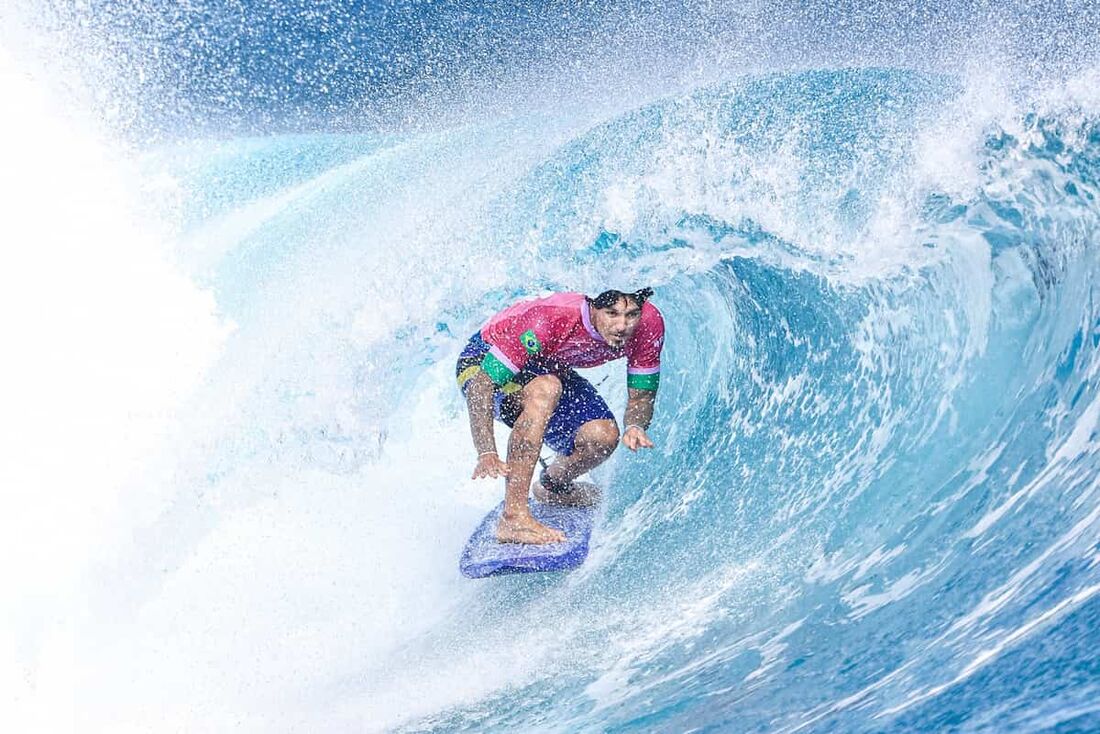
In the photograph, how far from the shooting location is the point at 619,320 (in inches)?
128

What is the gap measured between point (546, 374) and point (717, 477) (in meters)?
1.61

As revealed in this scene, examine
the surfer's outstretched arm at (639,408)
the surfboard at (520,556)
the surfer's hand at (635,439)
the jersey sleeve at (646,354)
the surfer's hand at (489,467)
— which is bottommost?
the surfboard at (520,556)

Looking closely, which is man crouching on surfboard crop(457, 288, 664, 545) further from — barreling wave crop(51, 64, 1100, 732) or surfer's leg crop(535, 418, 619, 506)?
barreling wave crop(51, 64, 1100, 732)

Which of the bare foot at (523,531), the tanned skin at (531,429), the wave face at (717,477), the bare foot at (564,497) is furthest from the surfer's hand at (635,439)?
the bare foot at (564,497)

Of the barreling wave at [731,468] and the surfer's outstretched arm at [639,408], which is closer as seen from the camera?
the barreling wave at [731,468]

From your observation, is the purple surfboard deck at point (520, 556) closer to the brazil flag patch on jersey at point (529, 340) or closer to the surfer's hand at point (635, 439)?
the surfer's hand at point (635, 439)

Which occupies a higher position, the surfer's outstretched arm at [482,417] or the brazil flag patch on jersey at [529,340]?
the brazil flag patch on jersey at [529,340]

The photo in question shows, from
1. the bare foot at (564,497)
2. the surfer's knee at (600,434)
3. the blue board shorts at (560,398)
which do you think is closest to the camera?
the blue board shorts at (560,398)

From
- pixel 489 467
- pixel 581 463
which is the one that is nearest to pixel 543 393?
pixel 489 467

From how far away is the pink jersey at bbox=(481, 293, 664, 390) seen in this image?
11.2 ft

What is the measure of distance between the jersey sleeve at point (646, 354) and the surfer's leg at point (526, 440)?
0.33 metres

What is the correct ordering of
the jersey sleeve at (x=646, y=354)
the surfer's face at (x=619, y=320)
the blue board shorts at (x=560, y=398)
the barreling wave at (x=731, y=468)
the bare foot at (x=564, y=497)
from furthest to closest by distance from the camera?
the bare foot at (x=564, y=497), the blue board shorts at (x=560, y=398), the jersey sleeve at (x=646, y=354), the surfer's face at (x=619, y=320), the barreling wave at (x=731, y=468)

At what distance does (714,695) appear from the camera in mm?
3127

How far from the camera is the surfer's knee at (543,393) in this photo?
341cm
